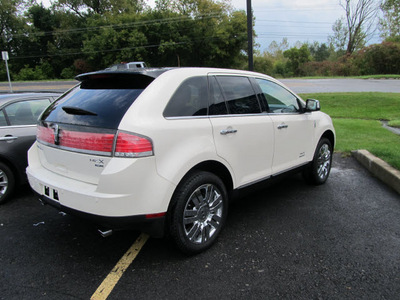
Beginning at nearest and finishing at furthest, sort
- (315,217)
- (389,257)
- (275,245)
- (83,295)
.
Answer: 1. (83,295)
2. (389,257)
3. (275,245)
4. (315,217)

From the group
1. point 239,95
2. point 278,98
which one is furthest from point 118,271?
point 278,98

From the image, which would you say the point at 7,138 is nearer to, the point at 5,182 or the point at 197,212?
the point at 5,182

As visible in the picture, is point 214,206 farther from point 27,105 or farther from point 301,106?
point 27,105

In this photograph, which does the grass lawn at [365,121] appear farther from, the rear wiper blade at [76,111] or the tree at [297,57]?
the tree at [297,57]

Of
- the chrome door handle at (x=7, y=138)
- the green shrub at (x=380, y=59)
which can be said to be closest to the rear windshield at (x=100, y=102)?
the chrome door handle at (x=7, y=138)

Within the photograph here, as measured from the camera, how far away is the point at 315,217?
3.72m

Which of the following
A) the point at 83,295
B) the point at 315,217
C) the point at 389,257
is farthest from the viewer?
the point at 315,217

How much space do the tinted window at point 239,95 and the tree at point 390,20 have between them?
60800 mm

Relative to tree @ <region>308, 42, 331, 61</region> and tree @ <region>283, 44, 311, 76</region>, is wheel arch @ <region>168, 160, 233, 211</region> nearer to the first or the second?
tree @ <region>283, 44, 311, 76</region>

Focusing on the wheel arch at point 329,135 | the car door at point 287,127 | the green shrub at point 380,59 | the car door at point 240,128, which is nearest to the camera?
the car door at point 240,128

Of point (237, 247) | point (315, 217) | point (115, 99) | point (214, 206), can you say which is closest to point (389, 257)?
point (315, 217)

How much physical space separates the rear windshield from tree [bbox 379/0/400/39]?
204 ft

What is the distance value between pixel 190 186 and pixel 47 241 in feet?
5.76

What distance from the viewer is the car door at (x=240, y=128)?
3.05 m
